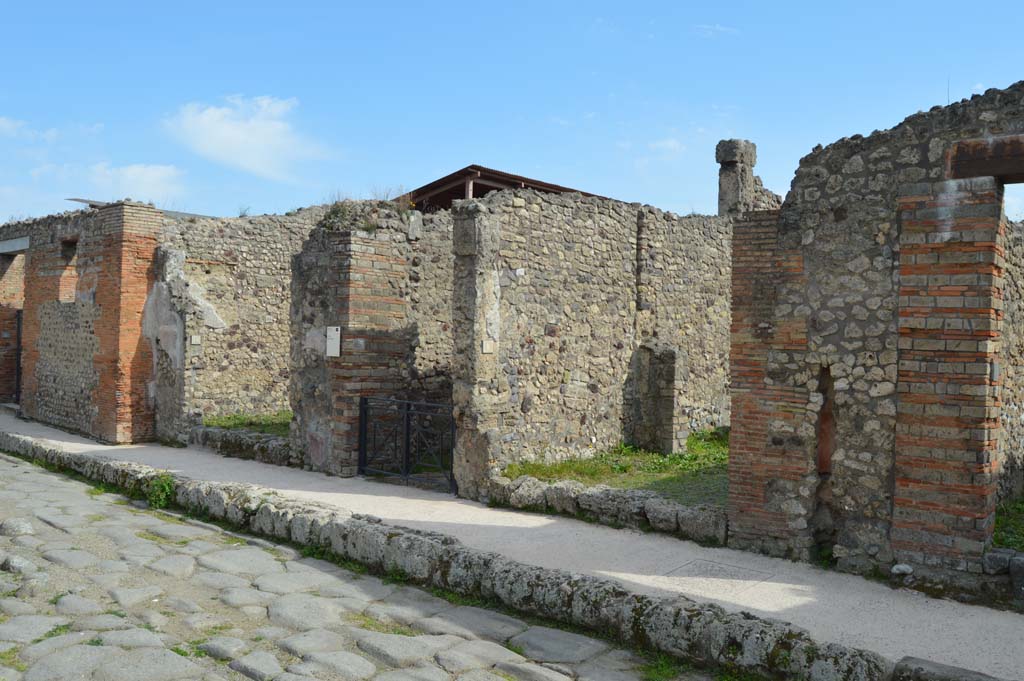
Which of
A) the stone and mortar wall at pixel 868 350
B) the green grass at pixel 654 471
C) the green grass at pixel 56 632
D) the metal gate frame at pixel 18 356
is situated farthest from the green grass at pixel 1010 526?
the metal gate frame at pixel 18 356

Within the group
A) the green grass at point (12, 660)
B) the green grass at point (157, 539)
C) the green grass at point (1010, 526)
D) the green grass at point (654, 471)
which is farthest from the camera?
the green grass at point (654, 471)

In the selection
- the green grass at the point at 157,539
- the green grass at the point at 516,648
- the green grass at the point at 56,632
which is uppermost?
the green grass at the point at 56,632

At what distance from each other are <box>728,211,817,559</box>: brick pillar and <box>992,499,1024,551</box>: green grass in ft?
4.38

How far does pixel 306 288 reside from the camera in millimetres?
10773

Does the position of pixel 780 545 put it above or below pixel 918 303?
below

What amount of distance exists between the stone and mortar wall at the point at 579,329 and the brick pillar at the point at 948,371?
167 inches

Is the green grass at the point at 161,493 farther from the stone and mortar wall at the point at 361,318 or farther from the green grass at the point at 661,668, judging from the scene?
the green grass at the point at 661,668

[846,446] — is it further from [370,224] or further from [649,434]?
[370,224]

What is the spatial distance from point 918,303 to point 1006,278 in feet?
4.87

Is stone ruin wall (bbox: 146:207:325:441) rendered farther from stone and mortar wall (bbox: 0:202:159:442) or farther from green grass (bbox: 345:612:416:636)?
green grass (bbox: 345:612:416:636)

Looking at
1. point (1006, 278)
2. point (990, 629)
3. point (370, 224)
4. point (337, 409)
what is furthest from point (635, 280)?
point (990, 629)

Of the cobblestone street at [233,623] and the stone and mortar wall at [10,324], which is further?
the stone and mortar wall at [10,324]

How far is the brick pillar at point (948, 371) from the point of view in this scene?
18.3 feet

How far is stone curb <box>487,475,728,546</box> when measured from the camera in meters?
6.94
